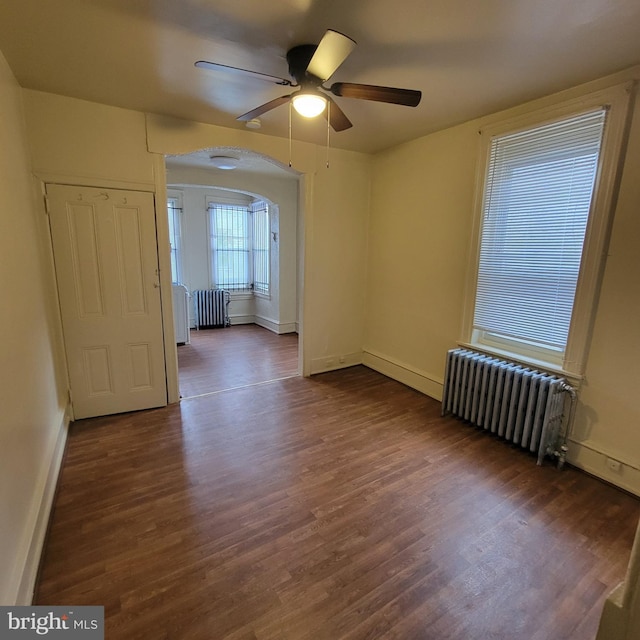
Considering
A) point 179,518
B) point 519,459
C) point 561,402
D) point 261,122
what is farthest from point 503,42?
point 179,518

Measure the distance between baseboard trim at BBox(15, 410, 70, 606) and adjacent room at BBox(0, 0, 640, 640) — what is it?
0.06ft

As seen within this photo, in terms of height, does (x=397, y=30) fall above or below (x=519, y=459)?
above

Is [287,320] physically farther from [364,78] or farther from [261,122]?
[364,78]

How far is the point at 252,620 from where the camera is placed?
1.50 m

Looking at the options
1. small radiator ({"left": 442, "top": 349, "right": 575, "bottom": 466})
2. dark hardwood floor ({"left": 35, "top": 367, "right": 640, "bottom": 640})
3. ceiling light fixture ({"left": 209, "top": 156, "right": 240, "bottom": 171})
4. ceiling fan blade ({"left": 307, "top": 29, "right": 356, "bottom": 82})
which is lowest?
dark hardwood floor ({"left": 35, "top": 367, "right": 640, "bottom": 640})

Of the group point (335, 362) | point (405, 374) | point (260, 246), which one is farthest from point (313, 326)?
point (260, 246)

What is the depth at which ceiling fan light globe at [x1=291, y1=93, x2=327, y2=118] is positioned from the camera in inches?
80.5

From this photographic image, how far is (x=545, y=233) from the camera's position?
8.86 ft

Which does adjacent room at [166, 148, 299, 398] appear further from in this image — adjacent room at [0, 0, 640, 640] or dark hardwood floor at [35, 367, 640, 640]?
dark hardwood floor at [35, 367, 640, 640]

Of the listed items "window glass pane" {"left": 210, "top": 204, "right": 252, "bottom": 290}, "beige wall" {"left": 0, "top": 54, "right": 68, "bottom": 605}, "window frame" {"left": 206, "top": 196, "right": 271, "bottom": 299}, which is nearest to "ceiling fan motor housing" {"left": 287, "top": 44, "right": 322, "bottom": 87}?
"beige wall" {"left": 0, "top": 54, "right": 68, "bottom": 605}

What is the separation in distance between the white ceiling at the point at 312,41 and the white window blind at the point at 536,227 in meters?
0.34

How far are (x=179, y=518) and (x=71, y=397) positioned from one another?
1.79 m

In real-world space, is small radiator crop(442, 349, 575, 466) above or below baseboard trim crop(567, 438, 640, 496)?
above

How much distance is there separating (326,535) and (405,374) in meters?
2.45
